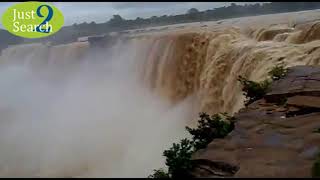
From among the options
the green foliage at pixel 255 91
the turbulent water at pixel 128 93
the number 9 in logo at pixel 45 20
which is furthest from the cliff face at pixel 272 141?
the number 9 in logo at pixel 45 20

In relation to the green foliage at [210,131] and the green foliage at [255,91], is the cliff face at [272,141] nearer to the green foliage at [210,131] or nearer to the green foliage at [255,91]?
the green foliage at [210,131]

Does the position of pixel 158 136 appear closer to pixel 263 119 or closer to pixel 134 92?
pixel 134 92

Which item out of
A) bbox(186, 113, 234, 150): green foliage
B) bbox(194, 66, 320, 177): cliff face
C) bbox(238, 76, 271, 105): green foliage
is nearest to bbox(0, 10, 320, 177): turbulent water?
bbox(238, 76, 271, 105): green foliage

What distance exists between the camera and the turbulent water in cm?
1063

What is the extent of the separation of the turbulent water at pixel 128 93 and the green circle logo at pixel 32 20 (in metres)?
4.34

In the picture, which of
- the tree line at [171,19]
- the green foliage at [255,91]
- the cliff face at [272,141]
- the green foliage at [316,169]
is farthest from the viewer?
the tree line at [171,19]

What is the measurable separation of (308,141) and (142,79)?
1516 cm

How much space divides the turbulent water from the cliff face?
339cm

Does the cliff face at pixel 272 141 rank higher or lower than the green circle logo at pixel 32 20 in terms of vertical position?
lower

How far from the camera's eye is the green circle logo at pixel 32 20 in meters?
9.20

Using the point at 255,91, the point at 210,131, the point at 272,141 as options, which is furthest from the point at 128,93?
the point at 272,141

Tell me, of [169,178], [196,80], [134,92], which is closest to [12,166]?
[134,92]

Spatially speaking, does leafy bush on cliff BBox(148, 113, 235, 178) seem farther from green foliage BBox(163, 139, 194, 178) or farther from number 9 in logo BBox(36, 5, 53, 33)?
number 9 in logo BBox(36, 5, 53, 33)

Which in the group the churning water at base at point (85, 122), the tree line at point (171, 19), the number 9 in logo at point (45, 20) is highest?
the tree line at point (171, 19)
